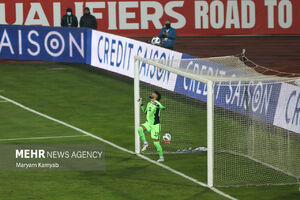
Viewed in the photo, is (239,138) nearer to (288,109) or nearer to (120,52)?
(288,109)

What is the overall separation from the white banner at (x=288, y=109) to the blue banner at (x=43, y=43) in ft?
56.2

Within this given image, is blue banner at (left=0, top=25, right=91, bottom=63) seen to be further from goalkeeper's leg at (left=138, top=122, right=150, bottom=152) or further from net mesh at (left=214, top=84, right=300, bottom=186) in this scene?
net mesh at (left=214, top=84, right=300, bottom=186)

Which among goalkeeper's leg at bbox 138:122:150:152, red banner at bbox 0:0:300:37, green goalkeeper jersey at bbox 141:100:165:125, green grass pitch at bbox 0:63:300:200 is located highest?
red banner at bbox 0:0:300:37

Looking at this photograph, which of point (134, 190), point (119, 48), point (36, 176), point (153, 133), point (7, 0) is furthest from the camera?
point (7, 0)

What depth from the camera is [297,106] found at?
17.2 m

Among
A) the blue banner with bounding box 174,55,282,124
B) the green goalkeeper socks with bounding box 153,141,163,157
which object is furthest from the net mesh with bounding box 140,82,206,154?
the blue banner with bounding box 174,55,282,124

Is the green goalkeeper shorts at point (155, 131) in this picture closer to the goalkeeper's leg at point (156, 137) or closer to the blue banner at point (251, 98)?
the goalkeeper's leg at point (156, 137)

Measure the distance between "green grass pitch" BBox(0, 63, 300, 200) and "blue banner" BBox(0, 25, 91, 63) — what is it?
0.56m

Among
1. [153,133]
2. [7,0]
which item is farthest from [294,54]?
[153,133]

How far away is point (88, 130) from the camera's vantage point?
22781 millimetres

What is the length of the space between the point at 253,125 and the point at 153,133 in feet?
8.09

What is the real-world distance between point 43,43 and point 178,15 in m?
13.5

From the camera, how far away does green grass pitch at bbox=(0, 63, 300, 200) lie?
16328mm

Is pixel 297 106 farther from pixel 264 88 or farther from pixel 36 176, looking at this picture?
pixel 36 176
